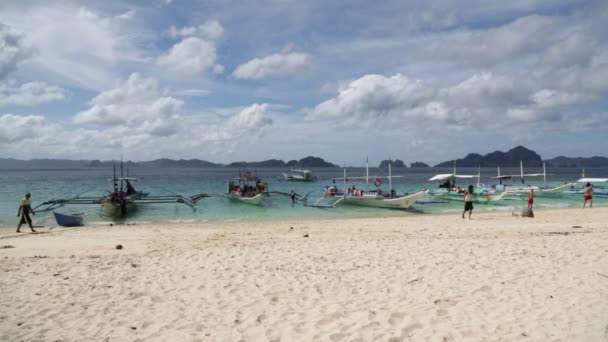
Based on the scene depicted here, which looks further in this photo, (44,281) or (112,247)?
(112,247)

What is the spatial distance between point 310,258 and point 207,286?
2813 millimetres

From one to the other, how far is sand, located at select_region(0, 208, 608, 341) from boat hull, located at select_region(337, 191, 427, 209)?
16595 mm

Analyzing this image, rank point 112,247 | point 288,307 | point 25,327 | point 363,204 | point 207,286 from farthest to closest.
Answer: point 363,204 < point 112,247 < point 207,286 < point 288,307 < point 25,327

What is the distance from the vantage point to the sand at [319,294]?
495 centimetres

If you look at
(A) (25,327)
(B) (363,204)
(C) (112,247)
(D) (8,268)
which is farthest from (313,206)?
(A) (25,327)

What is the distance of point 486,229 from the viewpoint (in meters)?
14.5

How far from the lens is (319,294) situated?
252 inches

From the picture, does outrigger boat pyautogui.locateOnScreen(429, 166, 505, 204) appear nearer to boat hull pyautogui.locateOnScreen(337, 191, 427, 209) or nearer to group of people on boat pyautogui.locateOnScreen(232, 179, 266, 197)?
boat hull pyautogui.locateOnScreen(337, 191, 427, 209)

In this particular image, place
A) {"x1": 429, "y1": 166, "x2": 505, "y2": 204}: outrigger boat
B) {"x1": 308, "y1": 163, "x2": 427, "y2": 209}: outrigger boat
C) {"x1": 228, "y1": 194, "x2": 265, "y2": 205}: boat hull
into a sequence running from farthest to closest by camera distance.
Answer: {"x1": 429, "y1": 166, "x2": 505, "y2": 204}: outrigger boat, {"x1": 228, "y1": 194, "x2": 265, "y2": 205}: boat hull, {"x1": 308, "y1": 163, "x2": 427, "y2": 209}: outrigger boat

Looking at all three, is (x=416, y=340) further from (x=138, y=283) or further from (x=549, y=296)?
(x=138, y=283)

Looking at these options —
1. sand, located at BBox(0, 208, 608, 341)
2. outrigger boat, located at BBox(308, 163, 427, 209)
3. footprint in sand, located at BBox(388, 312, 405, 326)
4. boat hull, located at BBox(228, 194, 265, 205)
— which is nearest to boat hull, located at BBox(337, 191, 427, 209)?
outrigger boat, located at BBox(308, 163, 427, 209)

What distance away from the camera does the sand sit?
4.95 meters

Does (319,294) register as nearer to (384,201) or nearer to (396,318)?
(396,318)

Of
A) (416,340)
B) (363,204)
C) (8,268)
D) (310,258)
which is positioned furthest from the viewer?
(363,204)
